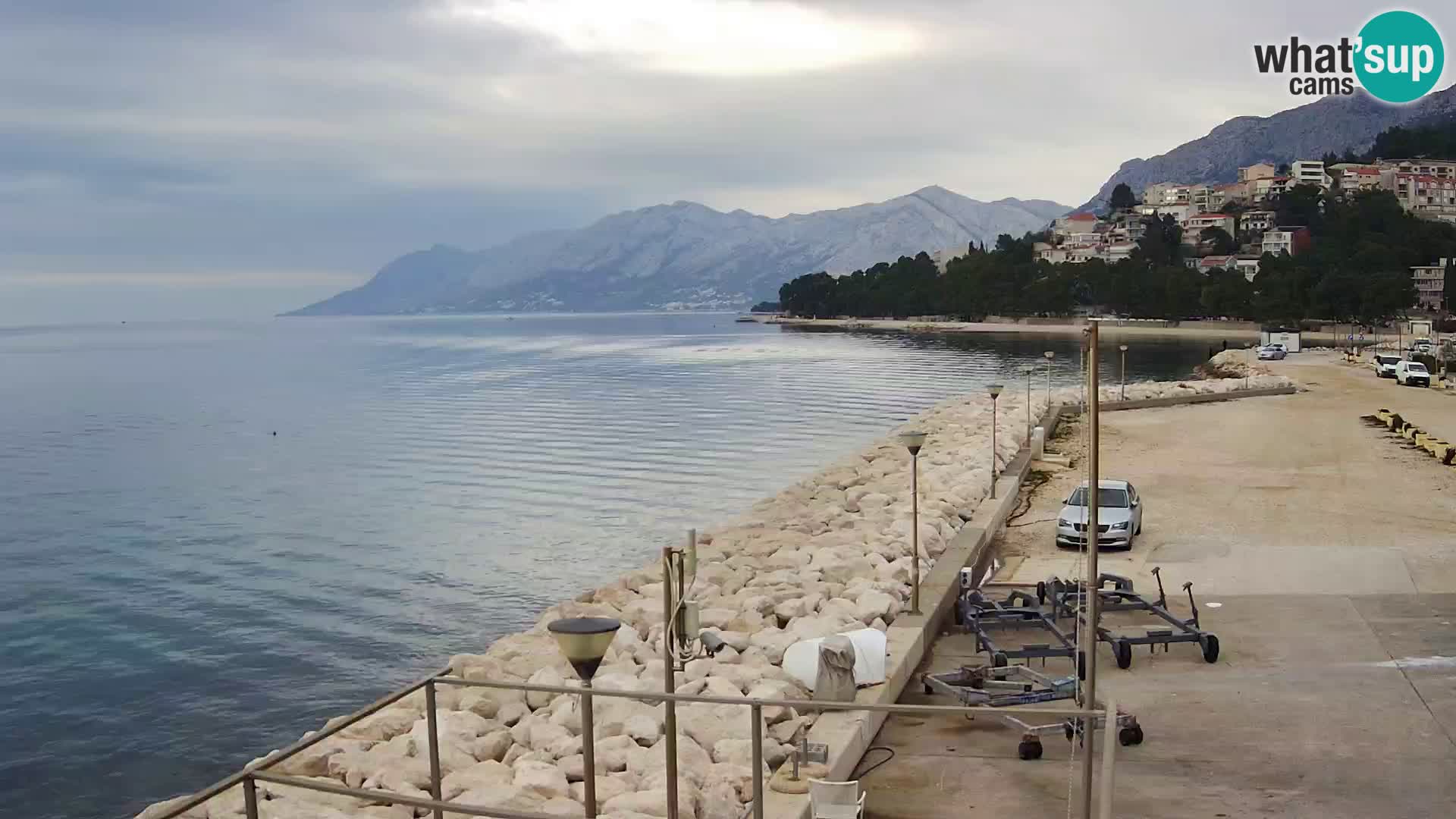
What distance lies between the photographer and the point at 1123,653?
13.1 metres

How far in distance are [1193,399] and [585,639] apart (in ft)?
159

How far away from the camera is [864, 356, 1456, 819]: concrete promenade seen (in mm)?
9516

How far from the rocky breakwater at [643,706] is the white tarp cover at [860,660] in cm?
25

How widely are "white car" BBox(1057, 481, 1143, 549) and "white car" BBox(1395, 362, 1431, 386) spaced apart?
4343 cm

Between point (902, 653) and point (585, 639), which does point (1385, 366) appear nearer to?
point (902, 653)

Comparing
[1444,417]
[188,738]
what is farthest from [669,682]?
[1444,417]

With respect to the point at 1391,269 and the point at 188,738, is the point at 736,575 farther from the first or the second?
the point at 1391,269

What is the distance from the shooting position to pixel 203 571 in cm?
2481

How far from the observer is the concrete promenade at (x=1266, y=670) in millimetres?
9516

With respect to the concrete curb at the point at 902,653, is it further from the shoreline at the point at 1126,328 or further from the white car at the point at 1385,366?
the shoreline at the point at 1126,328

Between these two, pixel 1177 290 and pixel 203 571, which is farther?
pixel 1177 290

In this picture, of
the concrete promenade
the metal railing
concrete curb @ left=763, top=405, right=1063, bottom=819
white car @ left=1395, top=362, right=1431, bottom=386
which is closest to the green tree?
white car @ left=1395, top=362, right=1431, bottom=386

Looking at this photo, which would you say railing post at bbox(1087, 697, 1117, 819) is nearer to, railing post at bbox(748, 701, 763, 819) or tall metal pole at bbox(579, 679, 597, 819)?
railing post at bbox(748, 701, 763, 819)

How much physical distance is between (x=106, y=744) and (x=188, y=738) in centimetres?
96
